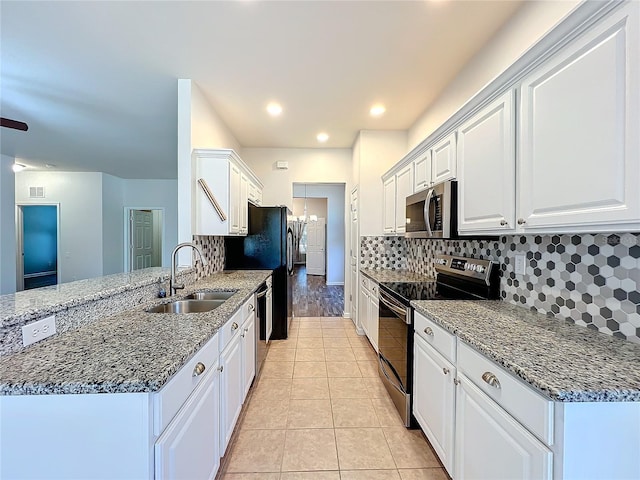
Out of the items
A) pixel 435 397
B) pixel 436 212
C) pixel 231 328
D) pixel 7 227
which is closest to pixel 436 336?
pixel 435 397

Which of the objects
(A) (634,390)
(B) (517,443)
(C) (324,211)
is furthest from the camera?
(C) (324,211)

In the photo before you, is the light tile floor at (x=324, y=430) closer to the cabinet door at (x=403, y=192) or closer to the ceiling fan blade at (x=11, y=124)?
the cabinet door at (x=403, y=192)

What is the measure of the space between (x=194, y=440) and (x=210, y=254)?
232 centimetres

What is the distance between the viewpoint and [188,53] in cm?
235

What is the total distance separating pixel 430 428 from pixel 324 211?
8.96 metres

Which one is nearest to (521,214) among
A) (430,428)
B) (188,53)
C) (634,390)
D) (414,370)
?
(634,390)

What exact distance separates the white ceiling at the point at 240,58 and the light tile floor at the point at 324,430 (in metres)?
2.83

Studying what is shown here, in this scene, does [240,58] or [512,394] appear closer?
[512,394]

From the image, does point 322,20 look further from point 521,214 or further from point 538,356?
point 538,356

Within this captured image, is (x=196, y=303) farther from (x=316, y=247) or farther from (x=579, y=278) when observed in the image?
(x=316, y=247)

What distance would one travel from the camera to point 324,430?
207 cm

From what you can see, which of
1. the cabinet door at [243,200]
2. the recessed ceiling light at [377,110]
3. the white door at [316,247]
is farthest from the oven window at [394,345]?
the white door at [316,247]

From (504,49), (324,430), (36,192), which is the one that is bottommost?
(324,430)

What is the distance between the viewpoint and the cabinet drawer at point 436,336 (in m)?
1.47
